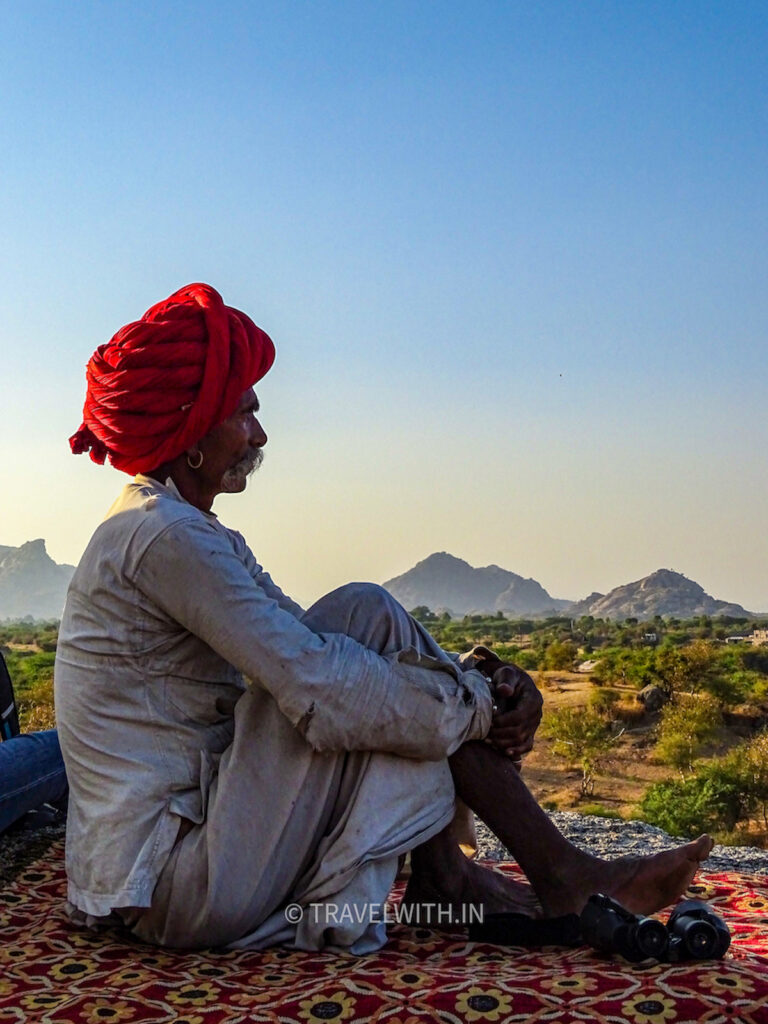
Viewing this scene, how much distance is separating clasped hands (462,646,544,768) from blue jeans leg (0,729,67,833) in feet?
6.22

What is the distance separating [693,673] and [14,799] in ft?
63.4

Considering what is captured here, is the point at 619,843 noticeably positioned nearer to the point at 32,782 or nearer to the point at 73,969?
the point at 32,782

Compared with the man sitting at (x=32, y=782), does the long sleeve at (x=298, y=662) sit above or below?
above

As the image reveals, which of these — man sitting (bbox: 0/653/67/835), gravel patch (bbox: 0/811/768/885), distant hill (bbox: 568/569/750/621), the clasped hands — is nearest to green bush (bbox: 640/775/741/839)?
gravel patch (bbox: 0/811/768/885)

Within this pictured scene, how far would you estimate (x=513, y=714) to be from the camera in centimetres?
291

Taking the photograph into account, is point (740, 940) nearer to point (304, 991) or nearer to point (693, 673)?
point (304, 991)

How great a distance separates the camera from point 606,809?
12.6 metres

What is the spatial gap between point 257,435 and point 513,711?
1.03 metres

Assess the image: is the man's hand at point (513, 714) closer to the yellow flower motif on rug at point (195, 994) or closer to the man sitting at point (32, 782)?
the yellow flower motif on rug at point (195, 994)

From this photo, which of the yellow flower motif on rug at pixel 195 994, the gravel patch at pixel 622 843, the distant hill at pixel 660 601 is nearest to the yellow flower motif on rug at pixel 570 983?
the yellow flower motif on rug at pixel 195 994

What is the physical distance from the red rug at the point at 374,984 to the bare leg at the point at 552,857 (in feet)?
0.52

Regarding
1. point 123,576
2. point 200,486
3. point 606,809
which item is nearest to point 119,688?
point 123,576

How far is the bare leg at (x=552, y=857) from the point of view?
2.77 m

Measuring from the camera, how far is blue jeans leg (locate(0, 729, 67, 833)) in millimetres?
4016
